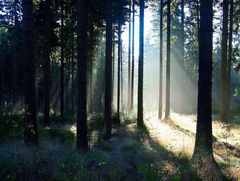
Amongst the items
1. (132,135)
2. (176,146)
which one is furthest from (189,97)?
(176,146)

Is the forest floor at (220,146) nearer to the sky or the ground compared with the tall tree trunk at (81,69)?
nearer to the ground

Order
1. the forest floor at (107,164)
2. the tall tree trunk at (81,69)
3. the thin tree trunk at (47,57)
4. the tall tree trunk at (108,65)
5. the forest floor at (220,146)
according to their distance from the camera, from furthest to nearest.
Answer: the thin tree trunk at (47,57), the tall tree trunk at (108,65), the tall tree trunk at (81,69), the forest floor at (220,146), the forest floor at (107,164)

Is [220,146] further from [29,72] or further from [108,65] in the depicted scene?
[29,72]

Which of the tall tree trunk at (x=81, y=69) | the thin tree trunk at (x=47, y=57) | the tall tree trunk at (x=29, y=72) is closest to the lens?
the tall tree trunk at (x=29, y=72)

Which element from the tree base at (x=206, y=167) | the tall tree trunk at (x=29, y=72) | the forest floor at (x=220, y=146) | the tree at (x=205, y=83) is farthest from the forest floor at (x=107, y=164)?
the tree at (x=205, y=83)

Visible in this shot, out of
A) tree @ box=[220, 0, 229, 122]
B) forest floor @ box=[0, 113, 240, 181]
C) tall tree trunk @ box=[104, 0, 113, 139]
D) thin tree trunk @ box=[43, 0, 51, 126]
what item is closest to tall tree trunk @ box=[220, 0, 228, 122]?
tree @ box=[220, 0, 229, 122]

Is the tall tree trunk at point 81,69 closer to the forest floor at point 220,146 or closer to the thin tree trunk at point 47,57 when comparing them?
the forest floor at point 220,146

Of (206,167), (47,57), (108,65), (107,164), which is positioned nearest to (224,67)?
(108,65)

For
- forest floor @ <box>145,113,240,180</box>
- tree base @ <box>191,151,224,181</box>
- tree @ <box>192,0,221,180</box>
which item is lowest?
forest floor @ <box>145,113,240,180</box>

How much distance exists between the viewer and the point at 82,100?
519 inches

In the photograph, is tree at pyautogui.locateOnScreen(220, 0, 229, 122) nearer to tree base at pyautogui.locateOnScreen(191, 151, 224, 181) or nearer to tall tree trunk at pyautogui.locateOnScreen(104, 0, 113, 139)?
tall tree trunk at pyautogui.locateOnScreen(104, 0, 113, 139)

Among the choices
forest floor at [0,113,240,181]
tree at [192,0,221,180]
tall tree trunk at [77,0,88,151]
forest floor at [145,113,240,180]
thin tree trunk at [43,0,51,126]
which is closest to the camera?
forest floor at [0,113,240,181]

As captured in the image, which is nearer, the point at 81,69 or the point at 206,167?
the point at 206,167

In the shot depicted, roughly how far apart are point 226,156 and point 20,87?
3762 centimetres
